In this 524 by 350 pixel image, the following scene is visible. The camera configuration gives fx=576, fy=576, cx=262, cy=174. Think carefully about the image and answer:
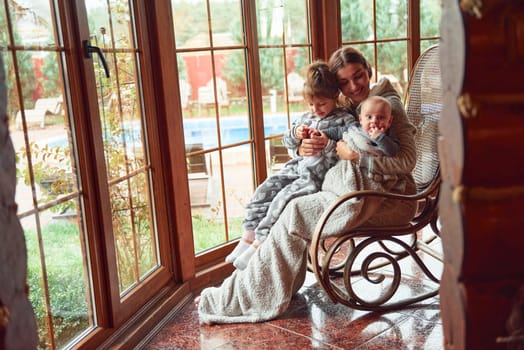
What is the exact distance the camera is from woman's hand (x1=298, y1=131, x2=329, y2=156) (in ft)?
9.07

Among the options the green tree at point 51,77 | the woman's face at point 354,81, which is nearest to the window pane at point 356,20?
the woman's face at point 354,81

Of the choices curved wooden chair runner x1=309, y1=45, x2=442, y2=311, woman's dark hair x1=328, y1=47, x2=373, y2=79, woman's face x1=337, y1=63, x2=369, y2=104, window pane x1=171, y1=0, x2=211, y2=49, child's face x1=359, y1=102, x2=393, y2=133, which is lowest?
curved wooden chair runner x1=309, y1=45, x2=442, y2=311

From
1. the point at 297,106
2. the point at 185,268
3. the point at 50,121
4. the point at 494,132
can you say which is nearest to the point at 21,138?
the point at 50,121

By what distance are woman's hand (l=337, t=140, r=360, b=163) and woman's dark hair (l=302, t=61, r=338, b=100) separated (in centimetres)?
25

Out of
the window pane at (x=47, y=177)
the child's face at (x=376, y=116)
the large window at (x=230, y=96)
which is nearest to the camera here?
the window pane at (x=47, y=177)

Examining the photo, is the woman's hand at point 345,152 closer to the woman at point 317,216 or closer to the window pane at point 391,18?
the woman at point 317,216

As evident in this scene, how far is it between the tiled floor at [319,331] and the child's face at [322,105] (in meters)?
0.96

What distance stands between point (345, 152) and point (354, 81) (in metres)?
0.36

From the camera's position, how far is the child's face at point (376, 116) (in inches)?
101

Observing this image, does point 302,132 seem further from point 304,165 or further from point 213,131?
point 213,131

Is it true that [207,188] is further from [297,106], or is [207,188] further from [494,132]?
[494,132]

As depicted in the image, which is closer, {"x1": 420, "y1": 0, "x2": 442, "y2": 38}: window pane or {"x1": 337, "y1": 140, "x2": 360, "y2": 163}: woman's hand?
{"x1": 337, "y1": 140, "x2": 360, "y2": 163}: woman's hand

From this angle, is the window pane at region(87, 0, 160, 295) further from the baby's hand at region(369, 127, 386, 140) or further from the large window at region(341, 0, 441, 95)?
the large window at region(341, 0, 441, 95)

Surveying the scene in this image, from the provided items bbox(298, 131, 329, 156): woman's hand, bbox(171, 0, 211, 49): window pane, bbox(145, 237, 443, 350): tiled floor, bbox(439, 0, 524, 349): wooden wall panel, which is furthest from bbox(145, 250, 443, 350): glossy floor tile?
bbox(171, 0, 211, 49): window pane
